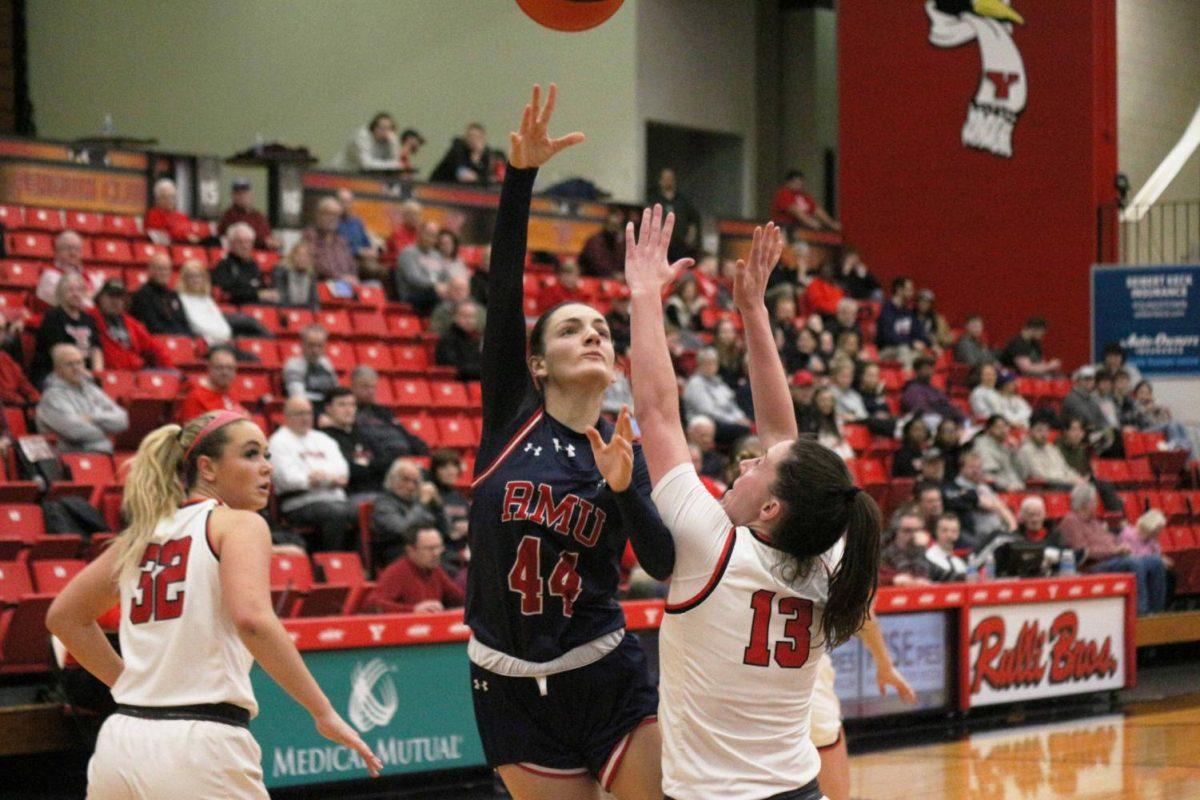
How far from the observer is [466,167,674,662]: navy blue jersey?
149 inches

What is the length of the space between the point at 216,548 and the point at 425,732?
4.48 metres

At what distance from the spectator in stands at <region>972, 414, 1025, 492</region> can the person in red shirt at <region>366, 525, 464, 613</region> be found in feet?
23.1

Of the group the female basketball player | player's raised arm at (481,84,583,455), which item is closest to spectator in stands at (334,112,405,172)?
player's raised arm at (481,84,583,455)

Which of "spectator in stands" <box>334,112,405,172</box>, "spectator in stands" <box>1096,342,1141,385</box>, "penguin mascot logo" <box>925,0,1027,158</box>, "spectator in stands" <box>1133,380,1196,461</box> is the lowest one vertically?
"spectator in stands" <box>1133,380,1196,461</box>

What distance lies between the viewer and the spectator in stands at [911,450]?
1388cm

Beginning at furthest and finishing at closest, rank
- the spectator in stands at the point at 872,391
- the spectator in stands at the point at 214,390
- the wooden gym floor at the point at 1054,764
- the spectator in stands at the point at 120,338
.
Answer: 1. the spectator in stands at the point at 872,391
2. the spectator in stands at the point at 120,338
3. the spectator in stands at the point at 214,390
4. the wooden gym floor at the point at 1054,764

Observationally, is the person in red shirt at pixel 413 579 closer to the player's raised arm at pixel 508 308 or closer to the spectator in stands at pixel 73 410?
the spectator in stands at pixel 73 410

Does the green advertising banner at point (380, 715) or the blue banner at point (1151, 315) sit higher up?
the blue banner at point (1151, 315)

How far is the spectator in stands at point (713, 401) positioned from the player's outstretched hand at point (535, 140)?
898 cm

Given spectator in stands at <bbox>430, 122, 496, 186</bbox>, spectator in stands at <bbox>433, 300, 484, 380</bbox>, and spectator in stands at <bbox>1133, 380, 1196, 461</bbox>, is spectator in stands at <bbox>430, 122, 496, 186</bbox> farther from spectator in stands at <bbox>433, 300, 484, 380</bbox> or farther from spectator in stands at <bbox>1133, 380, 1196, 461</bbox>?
spectator in stands at <bbox>1133, 380, 1196, 461</bbox>

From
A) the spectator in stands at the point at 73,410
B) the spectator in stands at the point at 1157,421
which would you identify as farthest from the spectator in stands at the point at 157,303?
the spectator in stands at the point at 1157,421

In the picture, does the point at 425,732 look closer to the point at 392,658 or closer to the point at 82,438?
the point at 392,658

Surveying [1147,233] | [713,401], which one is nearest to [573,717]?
[713,401]

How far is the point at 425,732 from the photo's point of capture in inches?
311
